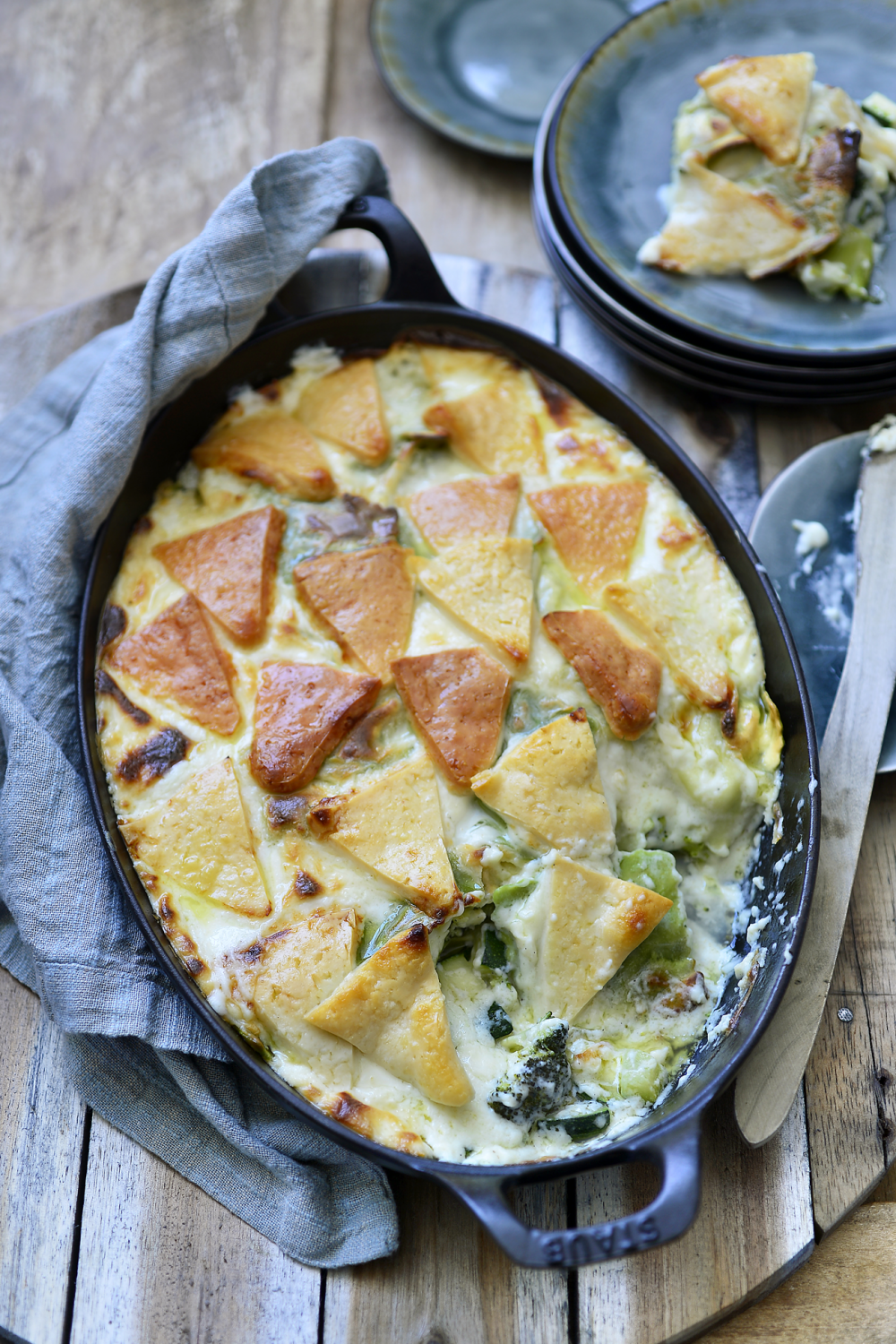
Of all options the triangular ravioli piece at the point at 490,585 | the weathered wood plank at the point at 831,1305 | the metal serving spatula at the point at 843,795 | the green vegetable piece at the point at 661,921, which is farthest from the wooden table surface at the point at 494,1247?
the triangular ravioli piece at the point at 490,585

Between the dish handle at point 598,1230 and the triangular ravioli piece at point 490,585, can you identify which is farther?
the triangular ravioli piece at point 490,585

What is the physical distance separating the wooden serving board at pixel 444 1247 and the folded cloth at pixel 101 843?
66mm

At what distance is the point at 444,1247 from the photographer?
6.76ft

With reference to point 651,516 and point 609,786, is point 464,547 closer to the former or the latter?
point 651,516

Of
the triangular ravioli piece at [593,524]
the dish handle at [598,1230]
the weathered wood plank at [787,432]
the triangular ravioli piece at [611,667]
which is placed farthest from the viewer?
the weathered wood plank at [787,432]

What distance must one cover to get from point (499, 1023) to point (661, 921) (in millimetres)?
371

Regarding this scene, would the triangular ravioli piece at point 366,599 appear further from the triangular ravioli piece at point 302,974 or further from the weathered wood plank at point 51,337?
the weathered wood plank at point 51,337

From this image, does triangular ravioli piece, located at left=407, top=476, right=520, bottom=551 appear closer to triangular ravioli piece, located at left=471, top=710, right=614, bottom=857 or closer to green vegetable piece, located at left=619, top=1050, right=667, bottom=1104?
triangular ravioli piece, located at left=471, top=710, right=614, bottom=857

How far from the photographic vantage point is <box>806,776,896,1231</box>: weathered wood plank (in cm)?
214

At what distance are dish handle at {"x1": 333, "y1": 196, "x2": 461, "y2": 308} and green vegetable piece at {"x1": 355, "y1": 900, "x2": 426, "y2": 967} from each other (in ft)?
4.88

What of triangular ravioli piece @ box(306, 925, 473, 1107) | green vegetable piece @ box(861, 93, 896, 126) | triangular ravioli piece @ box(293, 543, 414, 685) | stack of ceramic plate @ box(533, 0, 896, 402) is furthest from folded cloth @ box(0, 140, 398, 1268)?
green vegetable piece @ box(861, 93, 896, 126)

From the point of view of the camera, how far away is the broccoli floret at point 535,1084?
1963 millimetres

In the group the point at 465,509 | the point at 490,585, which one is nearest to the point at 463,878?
the point at 490,585

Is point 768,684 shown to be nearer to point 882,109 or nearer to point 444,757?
point 444,757
